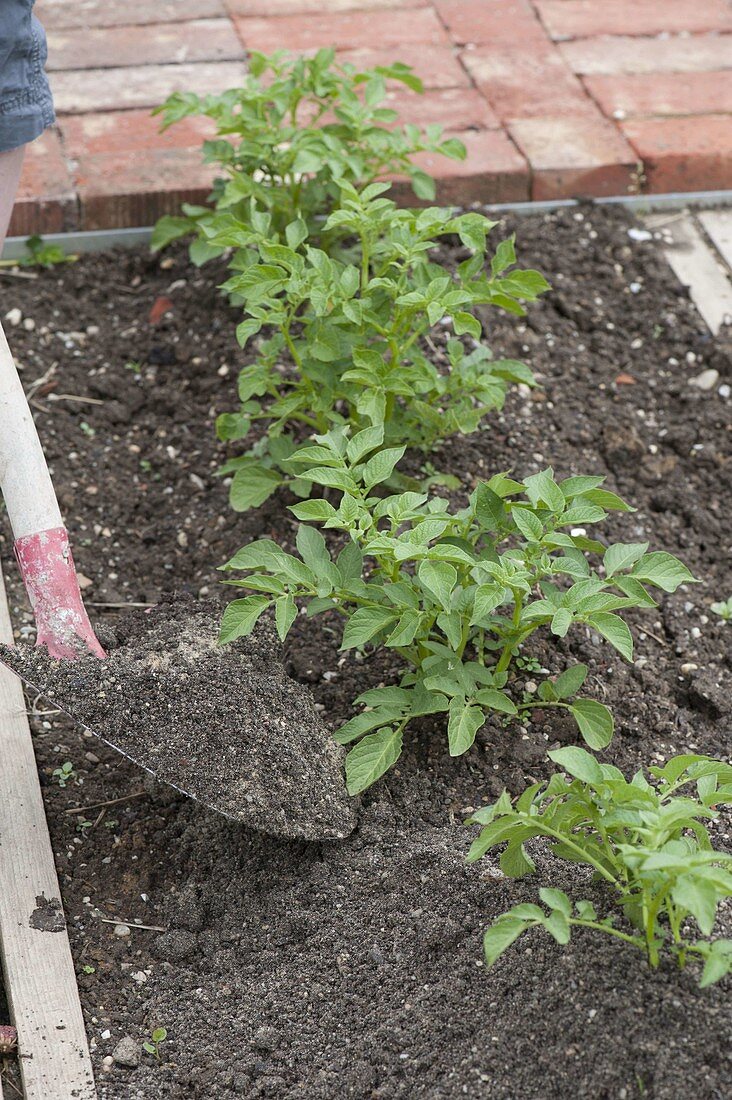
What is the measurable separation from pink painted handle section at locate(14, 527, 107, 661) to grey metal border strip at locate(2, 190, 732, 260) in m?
1.49

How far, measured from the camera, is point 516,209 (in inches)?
144

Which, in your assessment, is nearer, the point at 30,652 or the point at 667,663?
the point at 30,652

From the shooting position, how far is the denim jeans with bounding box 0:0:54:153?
7.34 ft

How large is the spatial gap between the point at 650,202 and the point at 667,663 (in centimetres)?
166

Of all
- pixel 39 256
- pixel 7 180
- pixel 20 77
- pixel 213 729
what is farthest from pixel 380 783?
pixel 39 256

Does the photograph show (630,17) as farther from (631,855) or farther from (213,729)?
(631,855)

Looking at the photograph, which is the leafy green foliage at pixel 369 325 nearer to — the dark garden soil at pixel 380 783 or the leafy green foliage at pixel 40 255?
the dark garden soil at pixel 380 783

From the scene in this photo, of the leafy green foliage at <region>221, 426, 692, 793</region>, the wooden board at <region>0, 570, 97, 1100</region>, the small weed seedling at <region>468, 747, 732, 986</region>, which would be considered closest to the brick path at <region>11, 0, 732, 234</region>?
the leafy green foliage at <region>221, 426, 692, 793</region>

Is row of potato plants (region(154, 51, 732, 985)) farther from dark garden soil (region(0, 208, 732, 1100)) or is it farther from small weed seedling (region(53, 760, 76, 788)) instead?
small weed seedling (region(53, 760, 76, 788))

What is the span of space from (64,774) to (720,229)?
2.36 m

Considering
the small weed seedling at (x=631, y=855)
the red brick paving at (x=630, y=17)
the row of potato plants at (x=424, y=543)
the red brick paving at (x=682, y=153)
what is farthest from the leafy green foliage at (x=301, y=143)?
Result: the small weed seedling at (x=631, y=855)

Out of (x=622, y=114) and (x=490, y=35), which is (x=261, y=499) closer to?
(x=622, y=114)

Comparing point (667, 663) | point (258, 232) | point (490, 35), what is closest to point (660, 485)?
point (667, 663)

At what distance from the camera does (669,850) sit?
1714 mm
